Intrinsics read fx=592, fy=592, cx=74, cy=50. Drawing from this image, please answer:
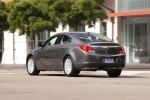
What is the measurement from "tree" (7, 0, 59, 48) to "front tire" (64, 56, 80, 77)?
1274 centimetres

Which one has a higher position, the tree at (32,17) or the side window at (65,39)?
the tree at (32,17)

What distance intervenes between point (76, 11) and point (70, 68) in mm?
11867

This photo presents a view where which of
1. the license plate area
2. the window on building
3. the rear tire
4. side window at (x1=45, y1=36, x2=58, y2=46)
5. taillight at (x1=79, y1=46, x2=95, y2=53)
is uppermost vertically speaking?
the window on building

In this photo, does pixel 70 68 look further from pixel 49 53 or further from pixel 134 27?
pixel 134 27

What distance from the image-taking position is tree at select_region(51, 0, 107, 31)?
101 feet

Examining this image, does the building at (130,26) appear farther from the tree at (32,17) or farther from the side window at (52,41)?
the side window at (52,41)

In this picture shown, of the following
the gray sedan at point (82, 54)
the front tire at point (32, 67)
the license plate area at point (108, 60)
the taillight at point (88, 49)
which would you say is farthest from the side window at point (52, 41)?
the license plate area at point (108, 60)

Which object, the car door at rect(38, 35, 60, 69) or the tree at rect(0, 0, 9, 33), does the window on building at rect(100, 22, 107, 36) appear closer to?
the tree at rect(0, 0, 9, 33)

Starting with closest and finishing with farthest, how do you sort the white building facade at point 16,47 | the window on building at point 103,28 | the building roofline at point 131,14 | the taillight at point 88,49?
the taillight at point 88,49
the building roofline at point 131,14
the window on building at point 103,28
the white building facade at point 16,47

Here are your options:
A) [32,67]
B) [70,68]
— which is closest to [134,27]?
[32,67]

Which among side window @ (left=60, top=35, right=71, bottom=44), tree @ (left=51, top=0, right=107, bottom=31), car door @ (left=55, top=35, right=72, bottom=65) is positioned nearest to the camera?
car door @ (left=55, top=35, right=72, bottom=65)

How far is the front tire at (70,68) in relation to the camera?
19.0m

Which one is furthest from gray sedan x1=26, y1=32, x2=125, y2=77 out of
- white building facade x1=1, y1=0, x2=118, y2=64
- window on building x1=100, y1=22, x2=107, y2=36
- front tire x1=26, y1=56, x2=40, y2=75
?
white building facade x1=1, y1=0, x2=118, y2=64

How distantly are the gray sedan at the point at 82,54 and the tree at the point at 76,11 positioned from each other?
10232 mm
